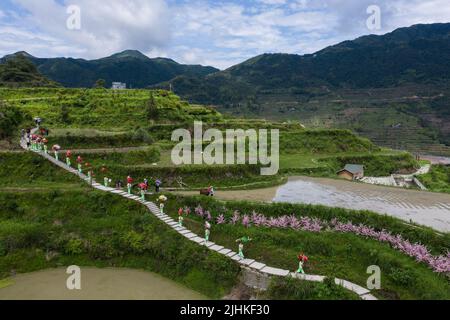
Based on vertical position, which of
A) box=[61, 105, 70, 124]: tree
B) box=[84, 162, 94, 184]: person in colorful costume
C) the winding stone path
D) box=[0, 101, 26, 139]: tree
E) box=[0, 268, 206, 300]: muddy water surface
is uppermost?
box=[61, 105, 70, 124]: tree

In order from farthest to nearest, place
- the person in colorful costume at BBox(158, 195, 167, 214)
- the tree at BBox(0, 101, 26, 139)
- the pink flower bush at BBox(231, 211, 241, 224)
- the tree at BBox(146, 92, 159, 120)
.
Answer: the tree at BBox(146, 92, 159, 120) → the tree at BBox(0, 101, 26, 139) → the person in colorful costume at BBox(158, 195, 167, 214) → the pink flower bush at BBox(231, 211, 241, 224)

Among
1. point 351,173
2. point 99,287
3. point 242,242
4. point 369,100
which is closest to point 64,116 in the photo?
point 99,287

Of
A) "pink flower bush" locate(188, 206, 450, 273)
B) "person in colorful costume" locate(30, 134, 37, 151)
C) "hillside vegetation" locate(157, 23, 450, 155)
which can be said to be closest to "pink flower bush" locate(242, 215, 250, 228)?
"pink flower bush" locate(188, 206, 450, 273)

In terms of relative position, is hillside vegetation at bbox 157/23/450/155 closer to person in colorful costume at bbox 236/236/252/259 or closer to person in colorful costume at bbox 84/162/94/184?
person in colorful costume at bbox 84/162/94/184

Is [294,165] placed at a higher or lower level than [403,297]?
higher

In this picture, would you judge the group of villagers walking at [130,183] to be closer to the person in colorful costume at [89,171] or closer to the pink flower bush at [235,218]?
the person in colorful costume at [89,171]

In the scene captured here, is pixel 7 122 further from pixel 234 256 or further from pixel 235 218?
pixel 234 256
